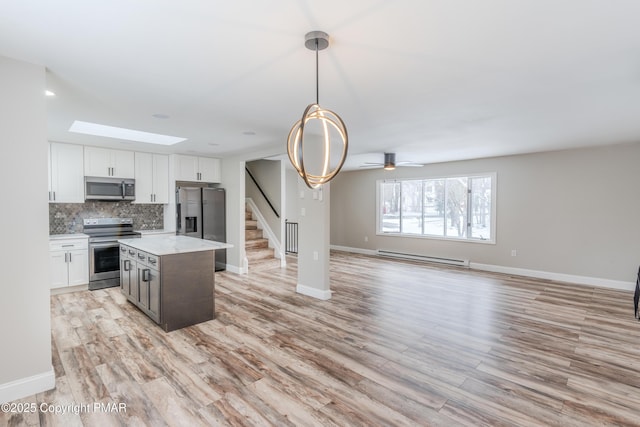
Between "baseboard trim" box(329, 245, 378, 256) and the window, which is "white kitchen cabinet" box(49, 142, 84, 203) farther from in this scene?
the window

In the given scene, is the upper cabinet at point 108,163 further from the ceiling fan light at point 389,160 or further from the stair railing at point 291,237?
the ceiling fan light at point 389,160

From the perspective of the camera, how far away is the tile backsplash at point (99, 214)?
542 cm

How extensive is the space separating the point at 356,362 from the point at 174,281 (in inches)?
86.3

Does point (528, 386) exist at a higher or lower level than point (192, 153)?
lower

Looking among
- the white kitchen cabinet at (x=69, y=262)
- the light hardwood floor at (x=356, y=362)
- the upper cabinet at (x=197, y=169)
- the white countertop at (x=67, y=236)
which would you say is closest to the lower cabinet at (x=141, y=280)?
the light hardwood floor at (x=356, y=362)

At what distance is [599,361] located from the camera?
2.93m

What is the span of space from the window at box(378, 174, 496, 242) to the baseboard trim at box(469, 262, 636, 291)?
628 millimetres

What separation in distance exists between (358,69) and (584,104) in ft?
8.28

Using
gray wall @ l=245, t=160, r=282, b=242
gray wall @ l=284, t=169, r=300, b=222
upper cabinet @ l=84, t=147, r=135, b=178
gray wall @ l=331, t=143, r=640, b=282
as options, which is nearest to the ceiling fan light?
gray wall @ l=331, t=143, r=640, b=282

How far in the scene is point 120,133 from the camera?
502 centimetres

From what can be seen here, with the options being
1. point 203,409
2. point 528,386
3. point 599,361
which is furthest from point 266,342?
point 599,361

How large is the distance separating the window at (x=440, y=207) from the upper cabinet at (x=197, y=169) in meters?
4.40

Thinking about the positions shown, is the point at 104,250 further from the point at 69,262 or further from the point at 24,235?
the point at 24,235

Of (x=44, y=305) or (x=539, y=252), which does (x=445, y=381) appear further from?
(x=539, y=252)
